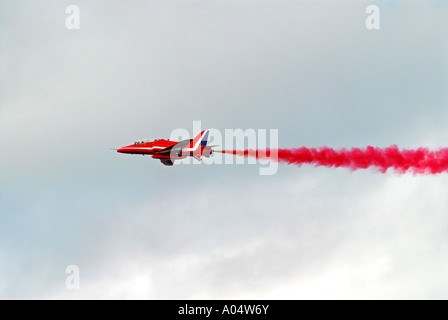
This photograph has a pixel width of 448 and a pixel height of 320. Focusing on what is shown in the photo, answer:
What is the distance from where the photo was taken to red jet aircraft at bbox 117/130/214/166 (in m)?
82.2

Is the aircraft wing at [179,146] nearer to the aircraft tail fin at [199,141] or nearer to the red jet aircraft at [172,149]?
the red jet aircraft at [172,149]

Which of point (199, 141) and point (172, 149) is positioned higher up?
point (199, 141)

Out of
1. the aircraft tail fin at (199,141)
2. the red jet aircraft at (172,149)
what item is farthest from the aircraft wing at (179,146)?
the aircraft tail fin at (199,141)

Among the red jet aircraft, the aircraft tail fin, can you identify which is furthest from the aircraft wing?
the aircraft tail fin

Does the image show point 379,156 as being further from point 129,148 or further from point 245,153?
point 129,148

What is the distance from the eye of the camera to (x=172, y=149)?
83.5 m

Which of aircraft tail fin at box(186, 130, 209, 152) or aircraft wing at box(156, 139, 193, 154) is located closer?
aircraft tail fin at box(186, 130, 209, 152)

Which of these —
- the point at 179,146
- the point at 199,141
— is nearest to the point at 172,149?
the point at 179,146

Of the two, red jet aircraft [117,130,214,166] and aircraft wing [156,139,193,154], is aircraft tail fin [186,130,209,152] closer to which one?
red jet aircraft [117,130,214,166]

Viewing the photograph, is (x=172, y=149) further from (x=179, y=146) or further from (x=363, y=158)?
(x=363, y=158)

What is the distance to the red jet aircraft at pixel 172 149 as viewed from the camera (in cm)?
8225

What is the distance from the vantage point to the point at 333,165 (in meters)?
82.7

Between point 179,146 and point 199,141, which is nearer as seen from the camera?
point 199,141
